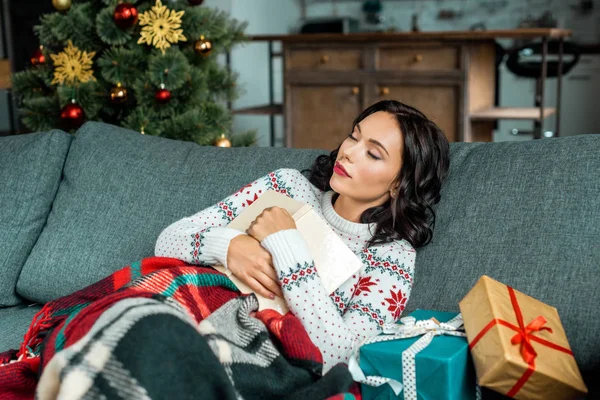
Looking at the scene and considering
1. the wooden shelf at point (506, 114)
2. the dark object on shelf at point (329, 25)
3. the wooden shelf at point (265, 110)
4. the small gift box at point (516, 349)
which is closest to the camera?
the small gift box at point (516, 349)

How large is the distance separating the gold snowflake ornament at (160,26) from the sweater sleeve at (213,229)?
1107 millimetres

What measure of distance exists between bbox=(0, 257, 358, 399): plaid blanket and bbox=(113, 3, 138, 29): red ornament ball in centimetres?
131

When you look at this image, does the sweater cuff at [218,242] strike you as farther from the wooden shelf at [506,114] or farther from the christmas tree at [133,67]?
the wooden shelf at [506,114]

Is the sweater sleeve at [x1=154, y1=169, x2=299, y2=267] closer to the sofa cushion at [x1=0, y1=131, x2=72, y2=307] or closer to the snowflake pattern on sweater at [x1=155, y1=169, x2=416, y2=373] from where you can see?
the snowflake pattern on sweater at [x1=155, y1=169, x2=416, y2=373]

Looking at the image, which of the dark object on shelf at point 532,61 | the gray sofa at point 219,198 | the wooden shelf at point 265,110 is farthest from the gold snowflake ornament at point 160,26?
the dark object on shelf at point 532,61

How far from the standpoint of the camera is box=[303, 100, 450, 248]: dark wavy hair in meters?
1.41

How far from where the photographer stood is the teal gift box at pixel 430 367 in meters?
1.04

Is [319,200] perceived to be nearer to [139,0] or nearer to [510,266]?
[510,266]

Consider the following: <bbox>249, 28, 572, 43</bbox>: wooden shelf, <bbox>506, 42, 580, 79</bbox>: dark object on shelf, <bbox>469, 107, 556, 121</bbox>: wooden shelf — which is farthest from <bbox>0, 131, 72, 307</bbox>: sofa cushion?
<bbox>506, 42, 580, 79</bbox>: dark object on shelf

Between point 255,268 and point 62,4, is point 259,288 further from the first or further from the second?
point 62,4

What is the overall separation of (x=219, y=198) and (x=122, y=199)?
254mm

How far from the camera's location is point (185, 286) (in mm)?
1230

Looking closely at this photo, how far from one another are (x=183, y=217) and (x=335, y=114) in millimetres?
2473

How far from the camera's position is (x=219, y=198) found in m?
1.67
